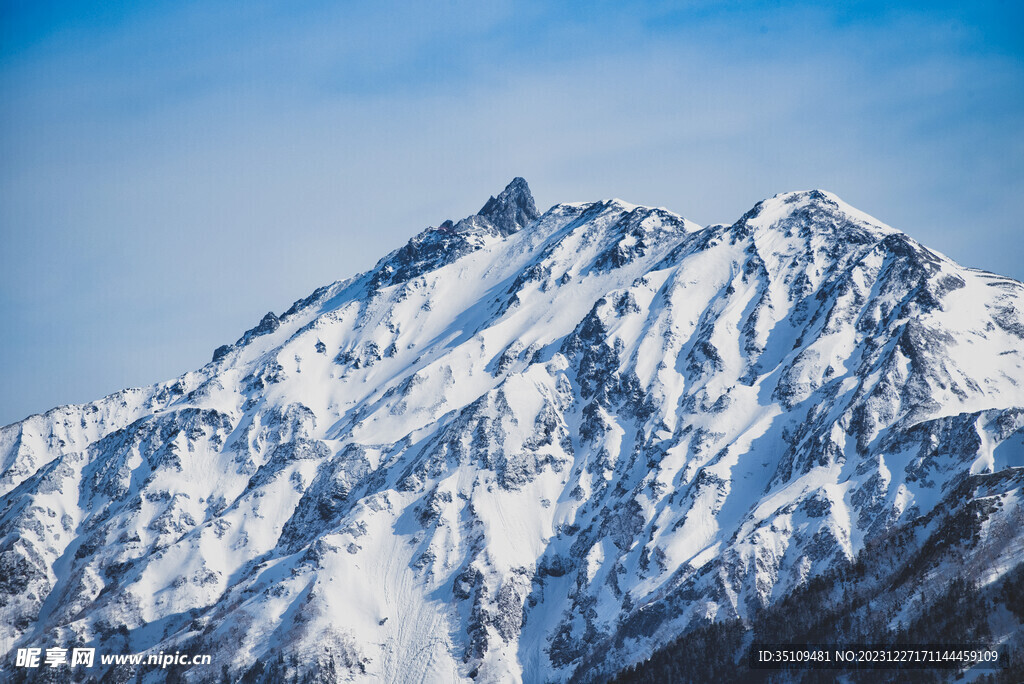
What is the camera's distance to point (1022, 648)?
19950 cm

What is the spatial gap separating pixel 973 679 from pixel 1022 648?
9.98 metres

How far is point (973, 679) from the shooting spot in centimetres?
19838
